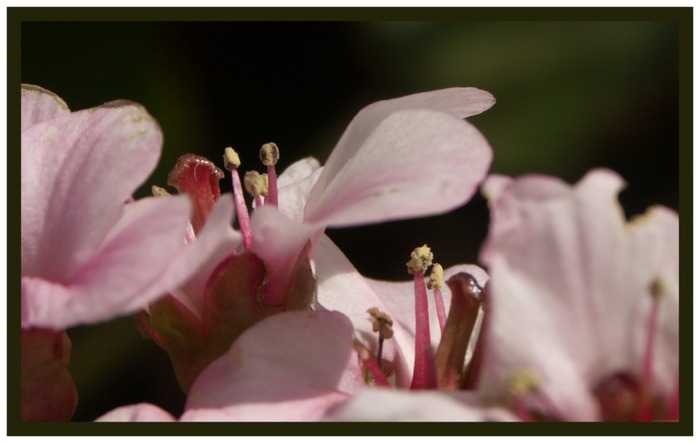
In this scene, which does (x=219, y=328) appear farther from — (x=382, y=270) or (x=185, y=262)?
(x=382, y=270)

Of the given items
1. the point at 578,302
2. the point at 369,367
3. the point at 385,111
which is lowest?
the point at 369,367

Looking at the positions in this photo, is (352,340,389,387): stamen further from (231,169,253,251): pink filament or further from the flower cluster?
(231,169,253,251): pink filament

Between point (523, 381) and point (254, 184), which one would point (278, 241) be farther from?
point (523, 381)

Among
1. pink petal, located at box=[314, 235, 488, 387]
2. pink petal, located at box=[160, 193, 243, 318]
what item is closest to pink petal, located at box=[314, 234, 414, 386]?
pink petal, located at box=[314, 235, 488, 387]

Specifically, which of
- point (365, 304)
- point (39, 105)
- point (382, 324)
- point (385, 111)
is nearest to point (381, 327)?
point (382, 324)

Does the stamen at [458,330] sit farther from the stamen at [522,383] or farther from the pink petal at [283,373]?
the stamen at [522,383]

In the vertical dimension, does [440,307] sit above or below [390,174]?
below

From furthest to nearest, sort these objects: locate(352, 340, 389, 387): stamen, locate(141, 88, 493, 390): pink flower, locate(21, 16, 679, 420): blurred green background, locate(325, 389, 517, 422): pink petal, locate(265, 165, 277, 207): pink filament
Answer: locate(21, 16, 679, 420): blurred green background < locate(265, 165, 277, 207): pink filament < locate(352, 340, 389, 387): stamen < locate(141, 88, 493, 390): pink flower < locate(325, 389, 517, 422): pink petal

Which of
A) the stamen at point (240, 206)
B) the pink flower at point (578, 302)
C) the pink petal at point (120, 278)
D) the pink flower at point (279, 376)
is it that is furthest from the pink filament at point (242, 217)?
the pink flower at point (578, 302)
